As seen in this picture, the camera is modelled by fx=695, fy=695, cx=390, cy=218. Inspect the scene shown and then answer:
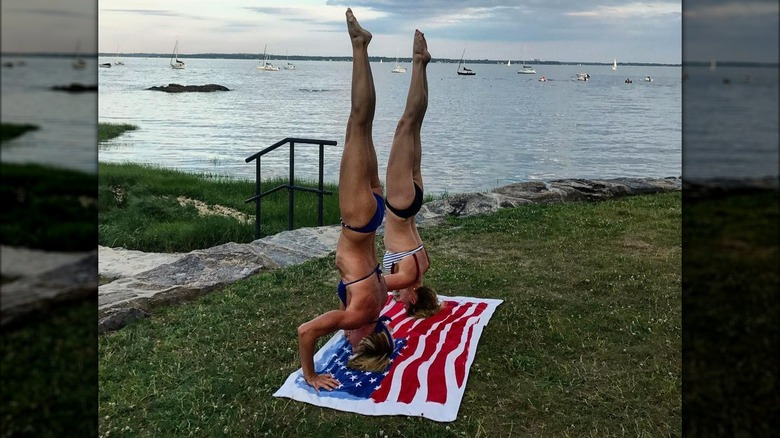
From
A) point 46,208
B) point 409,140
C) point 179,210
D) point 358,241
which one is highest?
point 409,140

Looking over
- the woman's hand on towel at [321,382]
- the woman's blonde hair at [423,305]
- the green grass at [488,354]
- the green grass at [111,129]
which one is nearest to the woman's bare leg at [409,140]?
the woman's blonde hair at [423,305]

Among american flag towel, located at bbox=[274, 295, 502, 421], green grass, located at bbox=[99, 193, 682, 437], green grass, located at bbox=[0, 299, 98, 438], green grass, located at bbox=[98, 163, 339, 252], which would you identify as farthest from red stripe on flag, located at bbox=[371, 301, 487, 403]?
green grass, located at bbox=[98, 163, 339, 252]

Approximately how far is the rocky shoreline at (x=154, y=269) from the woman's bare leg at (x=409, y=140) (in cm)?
210

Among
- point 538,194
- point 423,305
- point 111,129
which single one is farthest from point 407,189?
point 111,129

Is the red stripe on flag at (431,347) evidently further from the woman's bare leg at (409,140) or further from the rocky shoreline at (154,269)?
the rocky shoreline at (154,269)

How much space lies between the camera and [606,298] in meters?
6.55

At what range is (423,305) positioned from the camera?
6043mm

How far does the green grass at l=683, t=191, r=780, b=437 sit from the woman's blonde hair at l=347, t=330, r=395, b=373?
3269 millimetres

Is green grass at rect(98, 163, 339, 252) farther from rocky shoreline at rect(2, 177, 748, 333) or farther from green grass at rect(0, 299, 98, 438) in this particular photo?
green grass at rect(0, 299, 98, 438)

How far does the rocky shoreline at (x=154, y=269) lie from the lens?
5.03 ft

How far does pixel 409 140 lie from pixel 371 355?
1838 millimetres

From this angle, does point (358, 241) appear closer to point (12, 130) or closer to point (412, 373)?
point (412, 373)

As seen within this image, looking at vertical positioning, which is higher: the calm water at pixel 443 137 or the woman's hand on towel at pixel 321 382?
the calm water at pixel 443 137

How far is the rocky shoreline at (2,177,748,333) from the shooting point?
1.53 m
